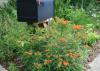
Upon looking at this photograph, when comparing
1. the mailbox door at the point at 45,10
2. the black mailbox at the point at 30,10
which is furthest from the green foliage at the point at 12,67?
the mailbox door at the point at 45,10

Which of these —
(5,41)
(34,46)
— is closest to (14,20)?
(5,41)

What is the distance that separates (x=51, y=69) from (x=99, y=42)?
2.75 meters

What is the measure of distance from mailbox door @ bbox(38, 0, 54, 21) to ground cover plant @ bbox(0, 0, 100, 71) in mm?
345

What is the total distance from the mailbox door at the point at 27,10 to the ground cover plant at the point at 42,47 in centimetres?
28

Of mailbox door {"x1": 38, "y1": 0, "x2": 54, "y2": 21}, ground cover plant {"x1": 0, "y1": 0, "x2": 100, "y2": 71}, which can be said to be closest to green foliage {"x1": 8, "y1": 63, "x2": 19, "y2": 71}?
ground cover plant {"x1": 0, "y1": 0, "x2": 100, "y2": 71}

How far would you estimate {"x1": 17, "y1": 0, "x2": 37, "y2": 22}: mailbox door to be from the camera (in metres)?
7.86

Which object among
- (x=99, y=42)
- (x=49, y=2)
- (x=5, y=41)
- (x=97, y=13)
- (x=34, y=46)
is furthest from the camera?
(x=97, y=13)

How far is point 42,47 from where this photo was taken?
720 cm

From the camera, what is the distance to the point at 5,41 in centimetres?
779

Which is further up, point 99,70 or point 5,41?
point 5,41

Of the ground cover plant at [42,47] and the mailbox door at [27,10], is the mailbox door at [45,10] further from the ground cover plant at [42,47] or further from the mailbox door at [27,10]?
the ground cover plant at [42,47]

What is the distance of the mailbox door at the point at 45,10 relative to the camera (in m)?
7.99

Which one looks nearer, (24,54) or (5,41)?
(24,54)

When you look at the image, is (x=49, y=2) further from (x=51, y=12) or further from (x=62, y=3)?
(x=62, y=3)
